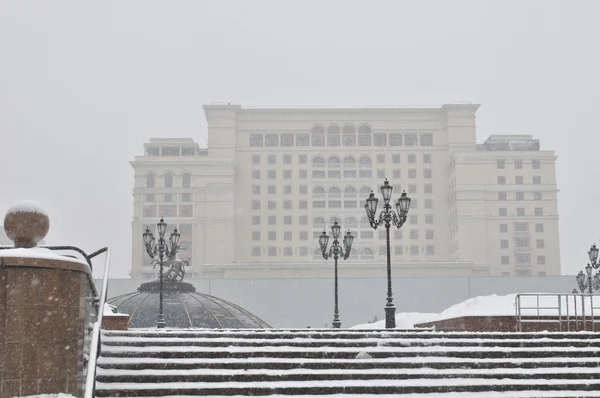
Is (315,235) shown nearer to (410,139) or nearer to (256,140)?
(256,140)

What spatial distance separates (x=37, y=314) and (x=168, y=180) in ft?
367

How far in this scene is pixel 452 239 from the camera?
119688 millimetres

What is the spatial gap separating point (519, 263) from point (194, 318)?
93.6 meters

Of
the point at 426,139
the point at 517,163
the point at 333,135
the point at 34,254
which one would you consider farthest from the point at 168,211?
the point at 34,254

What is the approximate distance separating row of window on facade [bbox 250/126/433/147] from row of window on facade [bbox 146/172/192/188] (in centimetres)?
1061

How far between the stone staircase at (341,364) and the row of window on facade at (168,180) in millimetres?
106144

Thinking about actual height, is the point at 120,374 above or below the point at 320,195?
below

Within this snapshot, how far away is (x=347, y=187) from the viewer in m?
124

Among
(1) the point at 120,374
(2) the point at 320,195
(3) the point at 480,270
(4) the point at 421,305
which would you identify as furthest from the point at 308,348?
(2) the point at 320,195

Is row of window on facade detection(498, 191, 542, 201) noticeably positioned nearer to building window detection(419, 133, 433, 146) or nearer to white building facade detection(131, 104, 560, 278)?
white building facade detection(131, 104, 560, 278)

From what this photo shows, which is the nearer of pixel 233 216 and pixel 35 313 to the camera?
pixel 35 313

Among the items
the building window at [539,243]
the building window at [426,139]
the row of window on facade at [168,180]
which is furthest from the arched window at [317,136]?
the building window at [539,243]

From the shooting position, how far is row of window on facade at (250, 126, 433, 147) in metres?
123

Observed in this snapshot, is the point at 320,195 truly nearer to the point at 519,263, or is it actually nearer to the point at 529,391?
the point at 519,263
